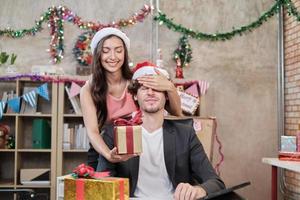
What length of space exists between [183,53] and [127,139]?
374 centimetres

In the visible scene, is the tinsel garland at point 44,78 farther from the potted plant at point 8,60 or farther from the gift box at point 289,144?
the gift box at point 289,144

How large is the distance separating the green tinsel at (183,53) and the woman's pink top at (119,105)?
2.79 metres

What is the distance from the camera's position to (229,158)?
5.11 m

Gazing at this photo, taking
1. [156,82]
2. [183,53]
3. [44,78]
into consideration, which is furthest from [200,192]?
[183,53]

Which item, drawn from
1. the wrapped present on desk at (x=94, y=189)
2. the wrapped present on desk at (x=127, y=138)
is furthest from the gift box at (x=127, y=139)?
the wrapped present on desk at (x=94, y=189)

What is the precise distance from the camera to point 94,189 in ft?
4.12

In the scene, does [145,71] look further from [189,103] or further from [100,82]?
[189,103]

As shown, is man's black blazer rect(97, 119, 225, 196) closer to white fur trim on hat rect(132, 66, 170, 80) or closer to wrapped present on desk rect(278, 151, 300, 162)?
white fur trim on hat rect(132, 66, 170, 80)

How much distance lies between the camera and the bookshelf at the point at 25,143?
14.9 feet

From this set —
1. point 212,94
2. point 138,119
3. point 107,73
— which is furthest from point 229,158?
point 138,119

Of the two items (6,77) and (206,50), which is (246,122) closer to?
(206,50)

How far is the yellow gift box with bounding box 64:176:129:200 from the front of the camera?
49.1 inches

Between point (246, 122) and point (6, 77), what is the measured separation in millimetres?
2811

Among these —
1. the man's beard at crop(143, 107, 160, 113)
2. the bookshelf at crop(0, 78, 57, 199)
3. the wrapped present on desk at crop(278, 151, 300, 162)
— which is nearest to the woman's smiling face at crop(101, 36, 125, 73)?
the man's beard at crop(143, 107, 160, 113)
